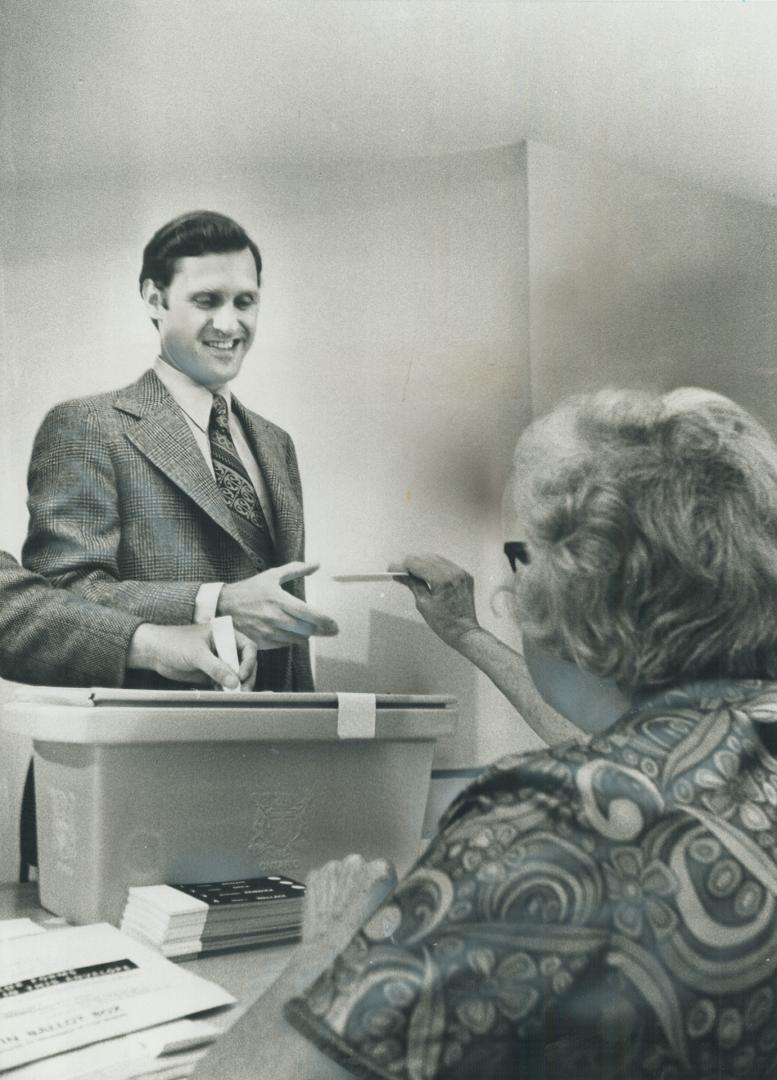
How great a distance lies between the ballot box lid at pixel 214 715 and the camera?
1.27 m

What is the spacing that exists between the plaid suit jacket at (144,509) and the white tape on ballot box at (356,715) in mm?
57

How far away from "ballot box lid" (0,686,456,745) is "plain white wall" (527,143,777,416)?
482 mm

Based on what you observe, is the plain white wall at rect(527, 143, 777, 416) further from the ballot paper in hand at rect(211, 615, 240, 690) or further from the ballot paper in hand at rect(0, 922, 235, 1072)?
the ballot paper in hand at rect(0, 922, 235, 1072)

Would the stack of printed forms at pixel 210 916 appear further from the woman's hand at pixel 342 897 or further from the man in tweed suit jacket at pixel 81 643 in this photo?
the man in tweed suit jacket at pixel 81 643

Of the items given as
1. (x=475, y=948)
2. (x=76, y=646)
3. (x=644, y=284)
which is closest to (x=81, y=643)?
(x=76, y=646)

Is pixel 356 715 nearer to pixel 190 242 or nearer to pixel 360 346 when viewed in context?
pixel 360 346

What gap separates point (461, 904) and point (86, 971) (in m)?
0.55

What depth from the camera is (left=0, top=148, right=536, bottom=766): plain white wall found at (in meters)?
→ 1.37

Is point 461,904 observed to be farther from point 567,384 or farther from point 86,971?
point 567,384

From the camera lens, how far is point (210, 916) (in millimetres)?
1245

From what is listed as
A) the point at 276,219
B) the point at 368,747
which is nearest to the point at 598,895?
the point at 368,747

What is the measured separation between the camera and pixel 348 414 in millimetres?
1403

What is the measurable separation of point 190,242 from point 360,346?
274 mm

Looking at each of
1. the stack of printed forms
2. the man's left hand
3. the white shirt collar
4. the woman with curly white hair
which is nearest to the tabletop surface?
the stack of printed forms
